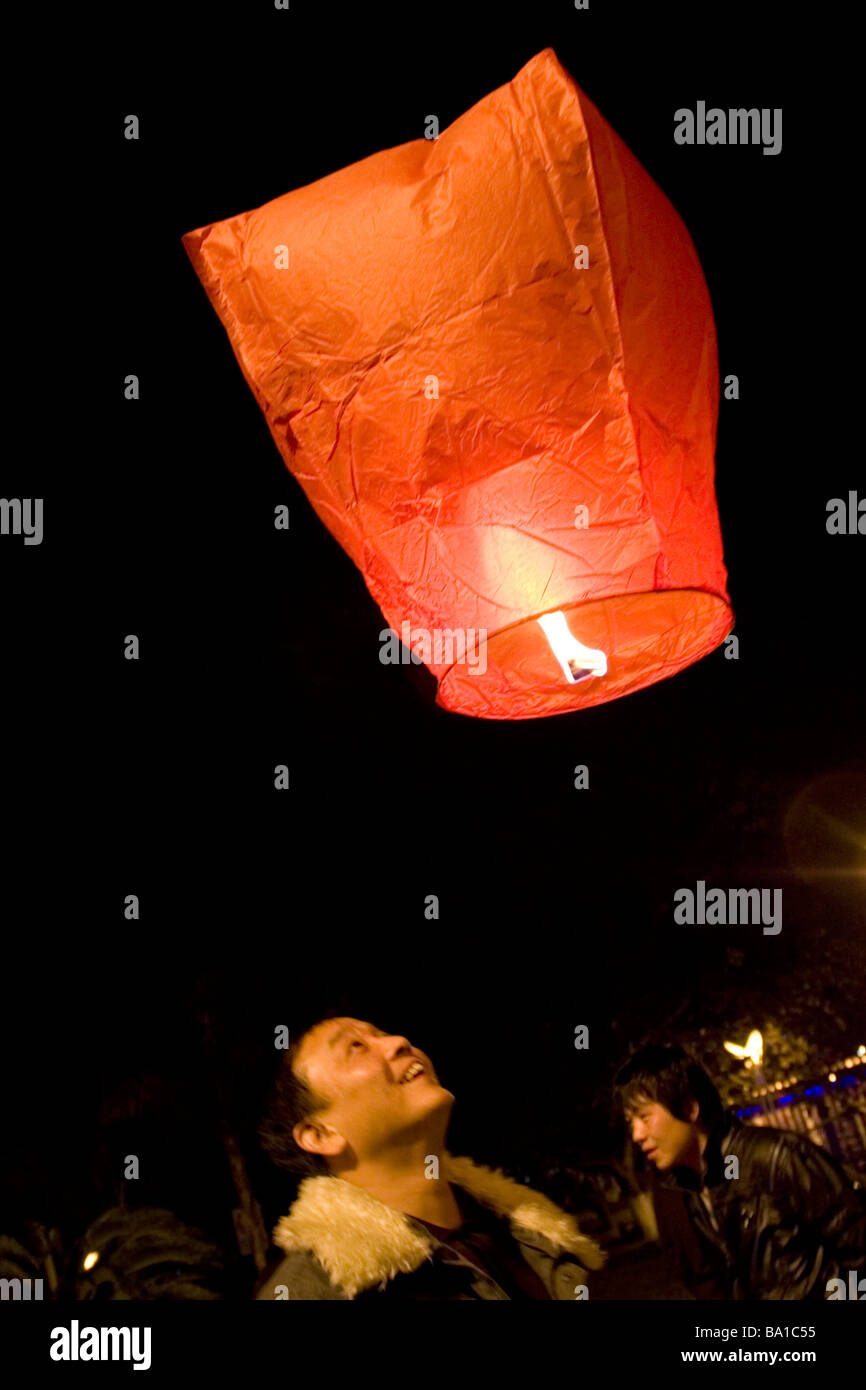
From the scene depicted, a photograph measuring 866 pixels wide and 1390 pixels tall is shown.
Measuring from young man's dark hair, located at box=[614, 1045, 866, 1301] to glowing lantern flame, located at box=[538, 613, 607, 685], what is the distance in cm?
246

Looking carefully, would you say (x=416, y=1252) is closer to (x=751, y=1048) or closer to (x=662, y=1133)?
(x=662, y=1133)

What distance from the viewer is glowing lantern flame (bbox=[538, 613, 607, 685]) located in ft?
6.95

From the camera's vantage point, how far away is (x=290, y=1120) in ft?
10.00

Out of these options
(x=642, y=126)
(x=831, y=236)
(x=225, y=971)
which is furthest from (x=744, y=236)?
(x=225, y=971)

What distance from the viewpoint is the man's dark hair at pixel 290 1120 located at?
9.84 ft

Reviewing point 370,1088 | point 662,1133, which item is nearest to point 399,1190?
point 370,1088

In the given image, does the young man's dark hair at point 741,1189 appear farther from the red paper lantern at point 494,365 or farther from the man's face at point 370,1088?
the red paper lantern at point 494,365

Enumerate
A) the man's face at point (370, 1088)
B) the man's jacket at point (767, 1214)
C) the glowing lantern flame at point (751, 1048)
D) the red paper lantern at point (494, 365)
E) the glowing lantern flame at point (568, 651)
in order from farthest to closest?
1. the glowing lantern flame at point (751, 1048)
2. the man's jacket at point (767, 1214)
3. the man's face at point (370, 1088)
4. the glowing lantern flame at point (568, 651)
5. the red paper lantern at point (494, 365)

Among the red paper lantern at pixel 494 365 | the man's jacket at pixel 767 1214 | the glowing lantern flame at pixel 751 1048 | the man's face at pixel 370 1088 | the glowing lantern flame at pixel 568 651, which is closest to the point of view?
the red paper lantern at pixel 494 365

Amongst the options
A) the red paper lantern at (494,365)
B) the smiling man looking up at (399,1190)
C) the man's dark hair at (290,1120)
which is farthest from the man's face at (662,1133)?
the red paper lantern at (494,365)

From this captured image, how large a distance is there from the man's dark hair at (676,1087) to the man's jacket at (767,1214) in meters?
0.09

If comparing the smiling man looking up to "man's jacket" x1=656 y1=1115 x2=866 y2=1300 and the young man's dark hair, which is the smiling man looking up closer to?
the young man's dark hair

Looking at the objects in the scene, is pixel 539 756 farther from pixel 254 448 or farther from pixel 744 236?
pixel 744 236

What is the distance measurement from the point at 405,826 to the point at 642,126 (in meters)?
4.31
